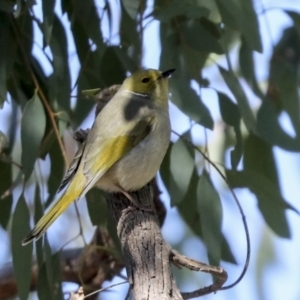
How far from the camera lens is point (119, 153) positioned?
279cm

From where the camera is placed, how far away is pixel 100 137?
9.27 feet

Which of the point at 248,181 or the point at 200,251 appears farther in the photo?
the point at 200,251

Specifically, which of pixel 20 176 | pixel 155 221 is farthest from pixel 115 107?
pixel 155 221

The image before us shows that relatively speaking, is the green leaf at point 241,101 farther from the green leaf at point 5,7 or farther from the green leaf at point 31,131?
the green leaf at point 5,7

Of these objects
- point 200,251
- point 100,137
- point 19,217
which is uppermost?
point 100,137

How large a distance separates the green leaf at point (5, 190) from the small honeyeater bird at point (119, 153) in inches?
16.5

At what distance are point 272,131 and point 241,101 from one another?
175 mm

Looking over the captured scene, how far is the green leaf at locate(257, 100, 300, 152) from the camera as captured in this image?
2.89 m

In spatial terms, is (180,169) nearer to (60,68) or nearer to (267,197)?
(267,197)

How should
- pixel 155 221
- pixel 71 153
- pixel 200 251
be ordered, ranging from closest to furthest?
pixel 155 221 < pixel 200 251 < pixel 71 153

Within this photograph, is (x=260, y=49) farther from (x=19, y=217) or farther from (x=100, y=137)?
(x=19, y=217)

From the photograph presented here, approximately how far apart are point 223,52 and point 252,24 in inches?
5.5

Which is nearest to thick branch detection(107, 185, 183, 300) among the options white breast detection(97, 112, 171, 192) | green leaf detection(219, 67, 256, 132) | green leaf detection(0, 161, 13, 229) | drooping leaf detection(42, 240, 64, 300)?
white breast detection(97, 112, 171, 192)

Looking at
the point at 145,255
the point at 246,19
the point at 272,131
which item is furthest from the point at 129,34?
the point at 145,255
